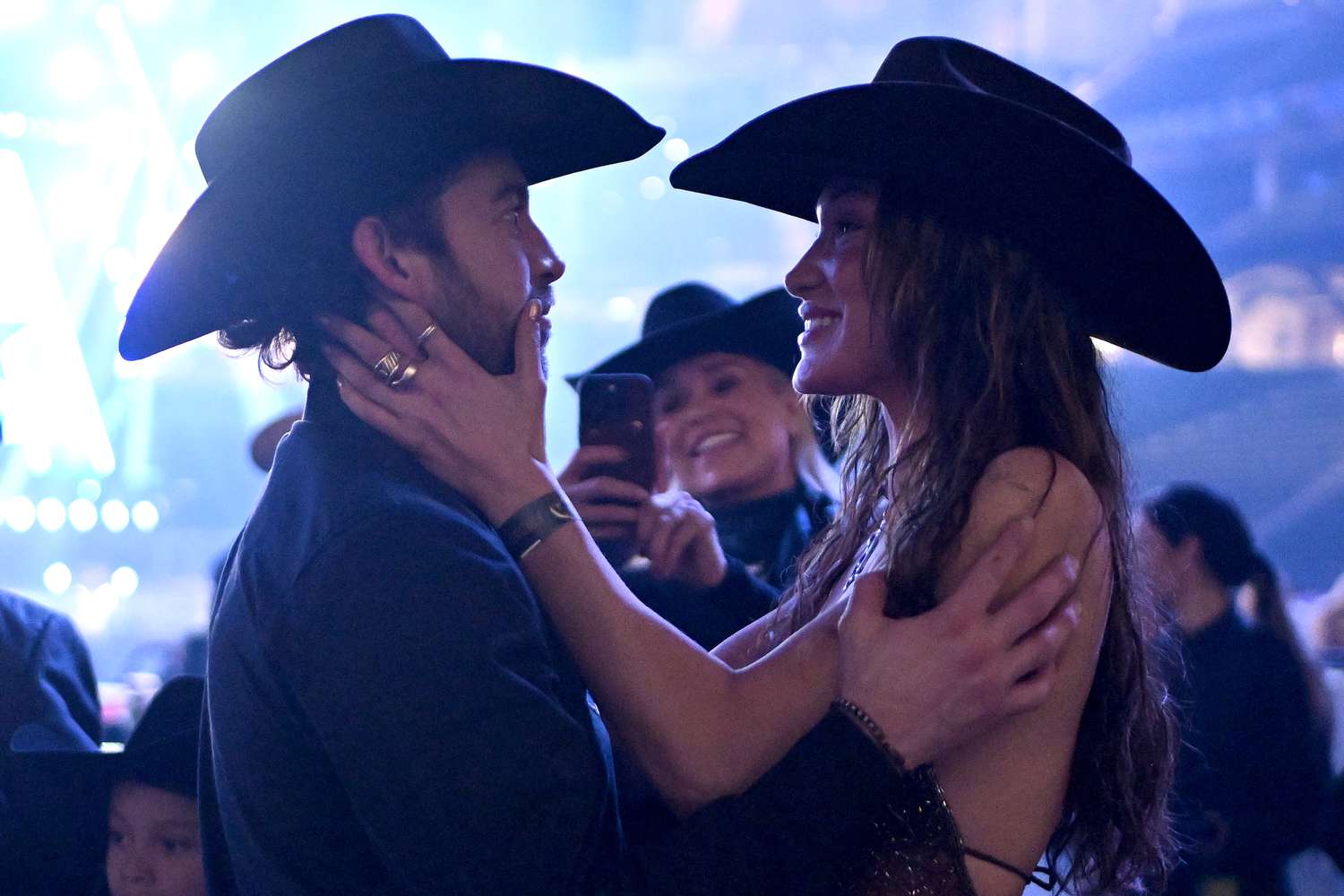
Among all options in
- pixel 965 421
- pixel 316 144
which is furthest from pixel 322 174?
pixel 965 421

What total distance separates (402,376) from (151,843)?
144cm

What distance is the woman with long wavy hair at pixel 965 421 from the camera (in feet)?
4.25

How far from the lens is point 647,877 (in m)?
1.15

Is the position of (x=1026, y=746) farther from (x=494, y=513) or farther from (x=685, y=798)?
(x=494, y=513)

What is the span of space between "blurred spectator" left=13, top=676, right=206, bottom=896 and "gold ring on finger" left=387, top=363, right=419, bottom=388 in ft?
4.08

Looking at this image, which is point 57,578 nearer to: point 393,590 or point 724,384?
point 724,384

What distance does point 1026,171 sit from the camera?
4.69 ft

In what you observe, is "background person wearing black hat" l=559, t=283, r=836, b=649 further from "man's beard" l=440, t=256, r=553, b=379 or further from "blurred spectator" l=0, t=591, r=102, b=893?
"man's beard" l=440, t=256, r=553, b=379

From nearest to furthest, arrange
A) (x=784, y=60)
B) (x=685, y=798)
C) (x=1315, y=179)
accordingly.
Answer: (x=685, y=798) < (x=784, y=60) < (x=1315, y=179)

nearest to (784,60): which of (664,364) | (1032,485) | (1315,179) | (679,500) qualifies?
(1315,179)

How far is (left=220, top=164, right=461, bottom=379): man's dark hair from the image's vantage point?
138cm

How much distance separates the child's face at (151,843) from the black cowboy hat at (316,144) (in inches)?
43.6

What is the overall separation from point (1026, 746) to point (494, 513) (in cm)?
68

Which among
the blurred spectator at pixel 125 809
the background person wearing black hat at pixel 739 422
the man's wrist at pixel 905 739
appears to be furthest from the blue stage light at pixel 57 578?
the man's wrist at pixel 905 739
